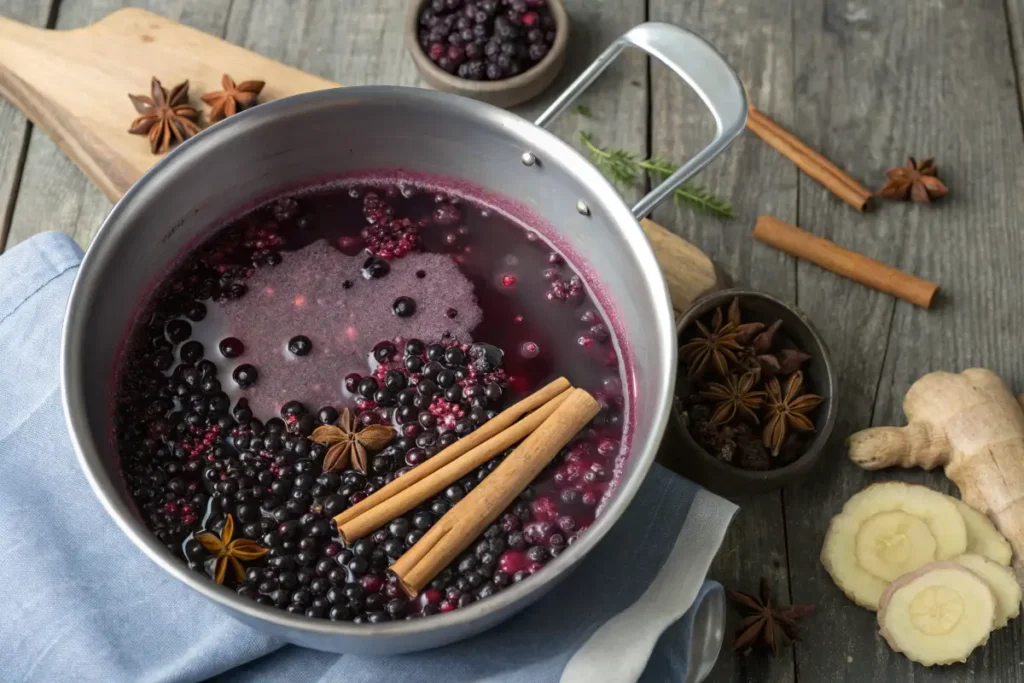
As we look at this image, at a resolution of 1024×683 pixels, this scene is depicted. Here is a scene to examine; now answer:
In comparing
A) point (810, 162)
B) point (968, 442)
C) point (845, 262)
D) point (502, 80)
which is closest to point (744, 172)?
point (810, 162)

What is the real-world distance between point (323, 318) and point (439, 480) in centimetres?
42

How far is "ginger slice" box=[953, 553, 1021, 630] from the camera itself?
1881mm

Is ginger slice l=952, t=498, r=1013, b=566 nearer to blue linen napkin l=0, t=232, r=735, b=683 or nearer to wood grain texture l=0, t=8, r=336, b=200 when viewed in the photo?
blue linen napkin l=0, t=232, r=735, b=683

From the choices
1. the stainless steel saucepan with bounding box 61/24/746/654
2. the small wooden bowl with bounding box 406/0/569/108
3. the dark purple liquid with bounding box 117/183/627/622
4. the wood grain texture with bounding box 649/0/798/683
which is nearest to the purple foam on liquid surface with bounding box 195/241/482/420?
the dark purple liquid with bounding box 117/183/627/622

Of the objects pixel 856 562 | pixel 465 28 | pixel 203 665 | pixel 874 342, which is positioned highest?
pixel 465 28

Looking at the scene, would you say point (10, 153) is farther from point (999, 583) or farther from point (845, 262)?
point (999, 583)

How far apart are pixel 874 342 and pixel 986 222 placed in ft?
1.45

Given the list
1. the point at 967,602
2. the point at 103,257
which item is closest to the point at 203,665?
the point at 103,257

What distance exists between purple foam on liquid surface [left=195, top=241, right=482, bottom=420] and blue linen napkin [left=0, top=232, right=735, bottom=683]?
0.35m

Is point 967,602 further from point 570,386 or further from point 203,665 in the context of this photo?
point 203,665

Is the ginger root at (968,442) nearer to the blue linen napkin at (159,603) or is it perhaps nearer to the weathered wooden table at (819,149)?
the weathered wooden table at (819,149)

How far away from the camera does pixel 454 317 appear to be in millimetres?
1806

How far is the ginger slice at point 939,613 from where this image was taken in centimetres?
183

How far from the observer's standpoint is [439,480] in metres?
1.59
